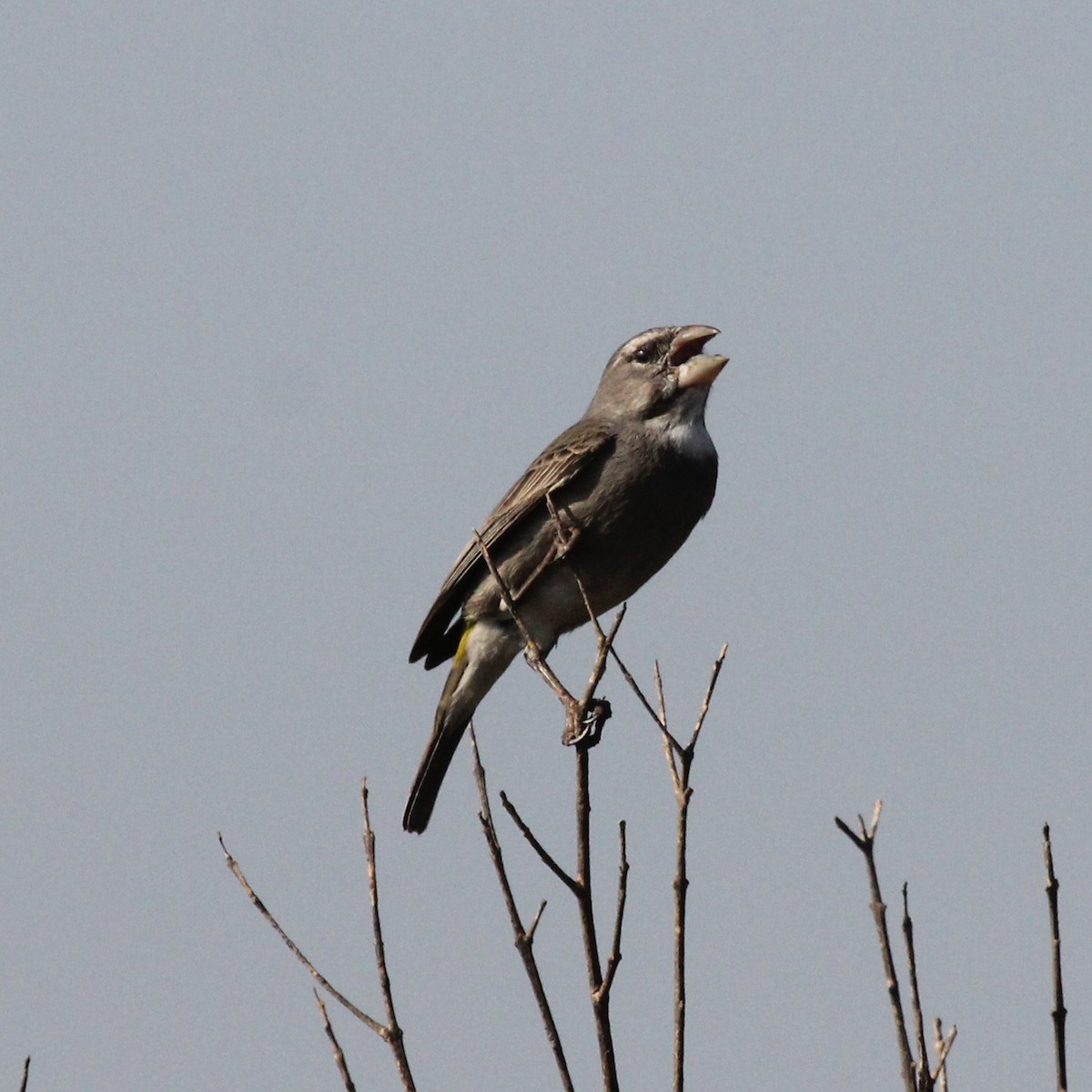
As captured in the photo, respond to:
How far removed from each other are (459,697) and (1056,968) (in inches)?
194

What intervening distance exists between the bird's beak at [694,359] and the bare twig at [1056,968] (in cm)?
469

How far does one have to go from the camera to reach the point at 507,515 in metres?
8.22

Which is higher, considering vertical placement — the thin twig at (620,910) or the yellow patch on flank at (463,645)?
the yellow patch on flank at (463,645)

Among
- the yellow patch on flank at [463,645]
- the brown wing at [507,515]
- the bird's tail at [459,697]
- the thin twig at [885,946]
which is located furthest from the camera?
the yellow patch on flank at [463,645]

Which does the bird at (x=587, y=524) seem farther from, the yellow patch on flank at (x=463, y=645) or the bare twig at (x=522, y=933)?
the bare twig at (x=522, y=933)

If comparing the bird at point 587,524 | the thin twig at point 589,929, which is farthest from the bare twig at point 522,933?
the bird at point 587,524

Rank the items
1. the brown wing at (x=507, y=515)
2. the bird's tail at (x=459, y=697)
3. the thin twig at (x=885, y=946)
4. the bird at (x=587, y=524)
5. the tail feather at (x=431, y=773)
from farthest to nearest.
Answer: the tail feather at (x=431, y=773), the bird's tail at (x=459, y=697), the brown wing at (x=507, y=515), the bird at (x=587, y=524), the thin twig at (x=885, y=946)

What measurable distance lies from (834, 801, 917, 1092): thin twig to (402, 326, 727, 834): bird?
12.7 ft

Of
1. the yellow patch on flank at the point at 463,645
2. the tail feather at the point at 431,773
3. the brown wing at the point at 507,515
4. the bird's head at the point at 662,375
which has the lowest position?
the tail feather at the point at 431,773

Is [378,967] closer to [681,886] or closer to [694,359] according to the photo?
[681,886]

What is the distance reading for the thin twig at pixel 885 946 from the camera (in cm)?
341

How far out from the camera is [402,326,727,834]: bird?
7793 millimetres

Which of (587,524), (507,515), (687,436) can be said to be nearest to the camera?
(587,524)

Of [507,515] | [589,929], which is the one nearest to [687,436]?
[507,515]
